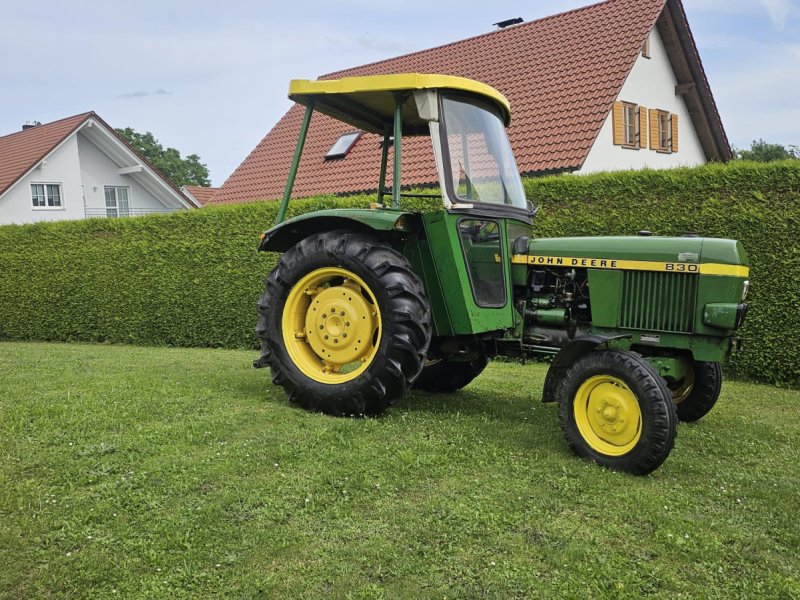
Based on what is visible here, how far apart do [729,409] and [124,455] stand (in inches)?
195

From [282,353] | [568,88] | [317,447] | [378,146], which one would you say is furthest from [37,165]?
[317,447]

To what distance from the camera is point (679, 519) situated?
11.0 feet

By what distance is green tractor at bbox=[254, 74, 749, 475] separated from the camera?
4.50 m

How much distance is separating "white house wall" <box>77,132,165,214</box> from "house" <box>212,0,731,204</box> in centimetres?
730

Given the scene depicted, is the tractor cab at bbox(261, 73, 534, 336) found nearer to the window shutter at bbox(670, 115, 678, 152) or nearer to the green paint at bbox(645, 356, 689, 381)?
the green paint at bbox(645, 356, 689, 381)

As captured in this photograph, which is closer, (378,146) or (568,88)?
(568,88)

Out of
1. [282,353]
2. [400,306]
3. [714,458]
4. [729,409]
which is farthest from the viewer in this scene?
[729,409]

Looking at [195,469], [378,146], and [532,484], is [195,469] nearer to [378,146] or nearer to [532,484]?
[532,484]

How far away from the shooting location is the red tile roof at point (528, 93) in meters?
12.1

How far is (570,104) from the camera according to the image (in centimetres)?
1266

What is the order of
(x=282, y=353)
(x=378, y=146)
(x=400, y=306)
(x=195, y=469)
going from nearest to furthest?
(x=195, y=469)
(x=400, y=306)
(x=282, y=353)
(x=378, y=146)

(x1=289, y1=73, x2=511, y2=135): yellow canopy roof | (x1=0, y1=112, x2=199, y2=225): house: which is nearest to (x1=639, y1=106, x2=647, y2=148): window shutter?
(x1=289, y1=73, x2=511, y2=135): yellow canopy roof

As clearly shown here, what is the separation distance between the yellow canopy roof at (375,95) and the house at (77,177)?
1719cm

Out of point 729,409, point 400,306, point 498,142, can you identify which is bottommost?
point 729,409
